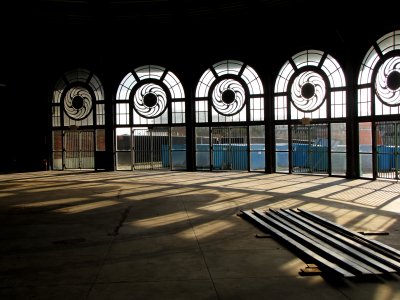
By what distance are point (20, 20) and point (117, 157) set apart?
268 inches

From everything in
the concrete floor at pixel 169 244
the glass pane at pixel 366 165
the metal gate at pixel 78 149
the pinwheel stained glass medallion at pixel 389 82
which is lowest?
the concrete floor at pixel 169 244

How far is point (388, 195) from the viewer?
367 inches

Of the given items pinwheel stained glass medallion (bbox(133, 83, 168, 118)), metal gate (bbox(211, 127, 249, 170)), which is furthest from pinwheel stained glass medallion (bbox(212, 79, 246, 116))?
pinwheel stained glass medallion (bbox(133, 83, 168, 118))

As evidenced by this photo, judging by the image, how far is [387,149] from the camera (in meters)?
12.6

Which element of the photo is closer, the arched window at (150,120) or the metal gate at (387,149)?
the metal gate at (387,149)

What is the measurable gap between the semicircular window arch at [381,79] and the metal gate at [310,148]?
1715mm

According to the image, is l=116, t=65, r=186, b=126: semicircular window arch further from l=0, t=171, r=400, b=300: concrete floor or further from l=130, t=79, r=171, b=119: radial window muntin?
l=0, t=171, r=400, b=300: concrete floor

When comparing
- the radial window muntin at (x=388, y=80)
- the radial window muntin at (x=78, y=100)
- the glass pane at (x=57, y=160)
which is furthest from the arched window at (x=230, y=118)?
the glass pane at (x=57, y=160)

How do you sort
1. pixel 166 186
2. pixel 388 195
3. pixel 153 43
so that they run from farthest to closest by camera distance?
pixel 153 43
pixel 166 186
pixel 388 195

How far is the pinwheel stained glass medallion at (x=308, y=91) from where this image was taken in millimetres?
14688

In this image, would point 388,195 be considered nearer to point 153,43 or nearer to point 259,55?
point 259,55

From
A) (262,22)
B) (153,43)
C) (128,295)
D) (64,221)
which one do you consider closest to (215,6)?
(262,22)

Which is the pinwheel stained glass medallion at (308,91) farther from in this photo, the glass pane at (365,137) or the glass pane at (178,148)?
the glass pane at (178,148)

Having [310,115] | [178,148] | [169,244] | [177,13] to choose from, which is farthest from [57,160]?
[169,244]
